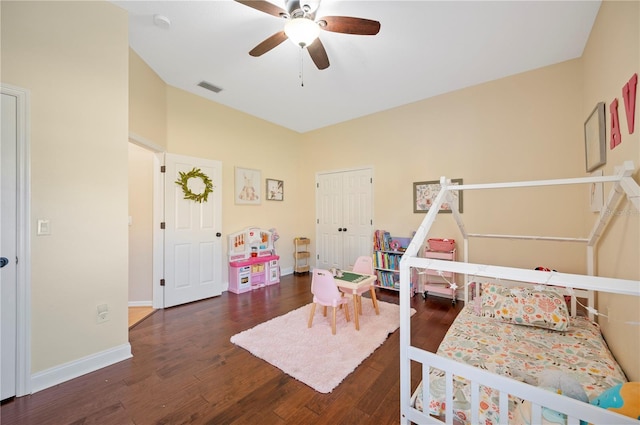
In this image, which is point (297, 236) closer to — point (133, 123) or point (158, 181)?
point (158, 181)

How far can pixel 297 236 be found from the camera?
18.2 ft

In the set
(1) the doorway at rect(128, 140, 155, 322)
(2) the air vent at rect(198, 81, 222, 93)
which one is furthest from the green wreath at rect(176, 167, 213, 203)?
(2) the air vent at rect(198, 81, 222, 93)

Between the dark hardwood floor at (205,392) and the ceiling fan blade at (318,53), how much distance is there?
281 centimetres

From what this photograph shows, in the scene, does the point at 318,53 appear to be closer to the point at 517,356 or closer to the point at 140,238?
the point at 517,356

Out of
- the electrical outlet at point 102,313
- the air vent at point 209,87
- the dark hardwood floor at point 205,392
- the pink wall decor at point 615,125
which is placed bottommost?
the dark hardwood floor at point 205,392

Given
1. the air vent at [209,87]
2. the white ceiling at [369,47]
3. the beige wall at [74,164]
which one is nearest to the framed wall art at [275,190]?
the white ceiling at [369,47]

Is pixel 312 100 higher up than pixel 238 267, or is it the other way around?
pixel 312 100

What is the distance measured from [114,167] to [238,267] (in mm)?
2269

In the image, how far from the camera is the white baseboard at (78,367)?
5.96 ft

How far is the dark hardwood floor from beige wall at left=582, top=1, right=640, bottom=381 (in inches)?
49.5

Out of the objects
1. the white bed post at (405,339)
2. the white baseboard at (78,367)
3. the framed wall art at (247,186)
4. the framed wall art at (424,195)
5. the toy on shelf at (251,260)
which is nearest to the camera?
the white bed post at (405,339)

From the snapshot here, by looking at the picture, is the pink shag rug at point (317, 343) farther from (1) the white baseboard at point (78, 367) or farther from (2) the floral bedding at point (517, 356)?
(1) the white baseboard at point (78, 367)

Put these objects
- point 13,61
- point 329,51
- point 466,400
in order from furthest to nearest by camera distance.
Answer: point 329,51, point 13,61, point 466,400

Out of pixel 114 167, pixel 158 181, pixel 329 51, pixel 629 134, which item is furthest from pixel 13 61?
pixel 629 134
